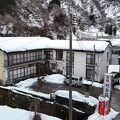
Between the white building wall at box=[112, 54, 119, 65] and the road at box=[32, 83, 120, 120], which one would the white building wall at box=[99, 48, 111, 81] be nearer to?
the road at box=[32, 83, 120, 120]

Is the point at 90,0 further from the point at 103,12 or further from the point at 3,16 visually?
the point at 3,16

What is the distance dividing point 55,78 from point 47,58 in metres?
4.75

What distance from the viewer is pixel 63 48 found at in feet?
129

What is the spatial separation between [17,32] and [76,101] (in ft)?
114

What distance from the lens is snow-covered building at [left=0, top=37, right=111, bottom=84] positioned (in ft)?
116

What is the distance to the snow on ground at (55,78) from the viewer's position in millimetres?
37741

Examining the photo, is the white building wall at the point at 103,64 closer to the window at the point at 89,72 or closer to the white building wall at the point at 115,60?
the window at the point at 89,72

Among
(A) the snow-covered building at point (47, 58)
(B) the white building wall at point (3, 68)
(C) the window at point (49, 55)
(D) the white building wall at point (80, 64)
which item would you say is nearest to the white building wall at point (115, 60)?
(A) the snow-covered building at point (47, 58)

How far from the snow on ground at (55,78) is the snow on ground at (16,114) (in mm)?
12707

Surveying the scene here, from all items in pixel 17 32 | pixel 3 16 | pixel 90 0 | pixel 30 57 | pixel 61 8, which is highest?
pixel 90 0

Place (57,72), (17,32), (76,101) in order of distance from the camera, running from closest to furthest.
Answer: (76,101)
(57,72)
(17,32)

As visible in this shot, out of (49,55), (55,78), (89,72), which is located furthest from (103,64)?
(49,55)

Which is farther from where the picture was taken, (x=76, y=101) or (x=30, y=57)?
(x=30, y=57)

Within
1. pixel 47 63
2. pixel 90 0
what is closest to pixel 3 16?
pixel 47 63
